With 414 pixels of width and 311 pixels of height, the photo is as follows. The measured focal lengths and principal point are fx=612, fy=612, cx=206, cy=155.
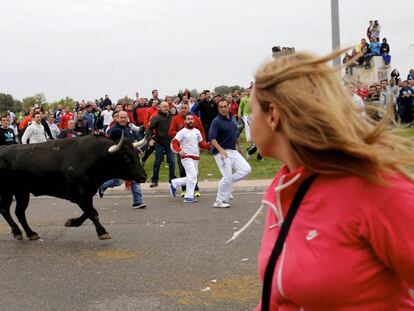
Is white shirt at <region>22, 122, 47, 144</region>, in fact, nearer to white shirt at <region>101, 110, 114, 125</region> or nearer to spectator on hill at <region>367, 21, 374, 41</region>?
white shirt at <region>101, 110, 114, 125</region>

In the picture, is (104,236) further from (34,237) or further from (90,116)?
(90,116)

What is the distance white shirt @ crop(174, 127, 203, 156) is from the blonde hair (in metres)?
9.66

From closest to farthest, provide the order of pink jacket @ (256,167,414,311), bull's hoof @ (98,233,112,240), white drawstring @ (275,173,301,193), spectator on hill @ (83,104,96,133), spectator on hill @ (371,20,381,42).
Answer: pink jacket @ (256,167,414,311) < white drawstring @ (275,173,301,193) < bull's hoof @ (98,233,112,240) < spectator on hill @ (83,104,96,133) < spectator on hill @ (371,20,381,42)

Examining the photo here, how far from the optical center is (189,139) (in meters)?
11.5

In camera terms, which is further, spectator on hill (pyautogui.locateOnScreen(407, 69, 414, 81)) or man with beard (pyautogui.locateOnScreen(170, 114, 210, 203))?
spectator on hill (pyautogui.locateOnScreen(407, 69, 414, 81))

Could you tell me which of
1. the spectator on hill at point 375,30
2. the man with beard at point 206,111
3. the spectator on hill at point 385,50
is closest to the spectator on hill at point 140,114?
the man with beard at point 206,111

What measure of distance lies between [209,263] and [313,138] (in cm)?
518

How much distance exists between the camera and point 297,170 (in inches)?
71.6

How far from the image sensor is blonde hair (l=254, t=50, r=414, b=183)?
168cm

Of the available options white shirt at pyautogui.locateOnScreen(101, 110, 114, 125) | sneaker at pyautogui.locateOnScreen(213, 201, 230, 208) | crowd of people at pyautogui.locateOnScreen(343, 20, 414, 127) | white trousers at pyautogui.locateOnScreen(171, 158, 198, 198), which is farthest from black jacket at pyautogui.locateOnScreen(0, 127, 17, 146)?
crowd of people at pyautogui.locateOnScreen(343, 20, 414, 127)

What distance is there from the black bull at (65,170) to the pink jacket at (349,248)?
6773 millimetres

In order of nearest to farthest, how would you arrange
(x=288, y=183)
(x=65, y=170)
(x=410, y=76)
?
(x=288, y=183) → (x=65, y=170) → (x=410, y=76)

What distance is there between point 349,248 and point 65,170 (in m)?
7.17

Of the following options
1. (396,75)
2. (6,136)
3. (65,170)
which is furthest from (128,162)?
(396,75)
